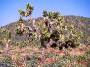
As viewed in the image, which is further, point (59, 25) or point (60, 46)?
point (60, 46)

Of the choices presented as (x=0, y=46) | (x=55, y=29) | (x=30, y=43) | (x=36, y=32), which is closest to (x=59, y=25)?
(x=55, y=29)

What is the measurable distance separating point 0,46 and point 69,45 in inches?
1883

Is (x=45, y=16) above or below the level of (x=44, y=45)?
above

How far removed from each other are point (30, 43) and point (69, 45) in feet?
104

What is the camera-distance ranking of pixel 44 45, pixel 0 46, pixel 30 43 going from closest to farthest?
pixel 44 45 < pixel 30 43 < pixel 0 46

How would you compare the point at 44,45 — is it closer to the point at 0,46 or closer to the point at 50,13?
the point at 50,13

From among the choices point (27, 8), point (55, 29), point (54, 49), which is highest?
point (27, 8)

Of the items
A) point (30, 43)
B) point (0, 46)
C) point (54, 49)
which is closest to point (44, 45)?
point (54, 49)

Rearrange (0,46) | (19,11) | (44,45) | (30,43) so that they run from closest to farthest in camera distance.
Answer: (19,11), (44,45), (30,43), (0,46)

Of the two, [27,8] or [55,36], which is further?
[55,36]

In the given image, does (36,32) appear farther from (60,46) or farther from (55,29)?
(60,46)

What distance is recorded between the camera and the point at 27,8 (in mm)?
64500

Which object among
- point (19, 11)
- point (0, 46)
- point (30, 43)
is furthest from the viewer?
point (0, 46)

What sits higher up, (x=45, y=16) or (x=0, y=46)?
(x=45, y=16)
